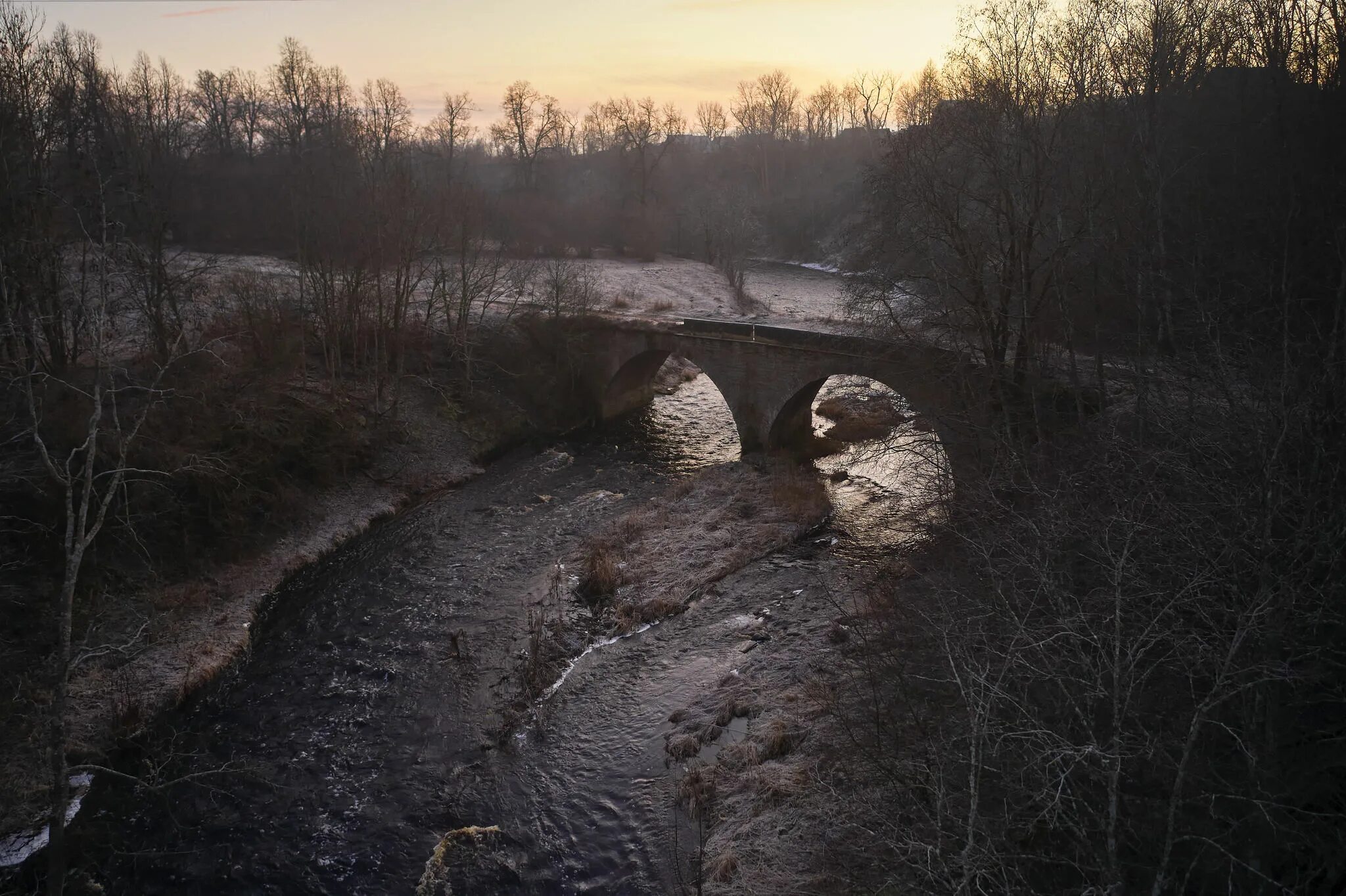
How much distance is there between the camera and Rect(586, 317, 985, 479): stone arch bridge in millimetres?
19422

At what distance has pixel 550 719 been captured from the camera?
539 inches

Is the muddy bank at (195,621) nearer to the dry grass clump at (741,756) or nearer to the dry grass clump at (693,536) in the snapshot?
the dry grass clump at (693,536)

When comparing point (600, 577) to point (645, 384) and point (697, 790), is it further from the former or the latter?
point (645, 384)

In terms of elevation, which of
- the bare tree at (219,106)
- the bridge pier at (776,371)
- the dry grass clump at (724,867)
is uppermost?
the bare tree at (219,106)

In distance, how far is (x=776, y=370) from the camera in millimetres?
26062

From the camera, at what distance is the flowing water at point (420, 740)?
35.4 ft

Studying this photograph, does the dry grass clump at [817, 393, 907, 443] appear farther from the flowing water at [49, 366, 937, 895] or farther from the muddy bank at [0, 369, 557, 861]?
the muddy bank at [0, 369, 557, 861]

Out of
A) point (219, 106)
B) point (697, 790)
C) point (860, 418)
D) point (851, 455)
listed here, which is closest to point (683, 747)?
point (697, 790)

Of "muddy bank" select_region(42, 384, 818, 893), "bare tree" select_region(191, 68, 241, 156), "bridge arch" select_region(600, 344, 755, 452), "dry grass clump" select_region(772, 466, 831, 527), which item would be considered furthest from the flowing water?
"bare tree" select_region(191, 68, 241, 156)

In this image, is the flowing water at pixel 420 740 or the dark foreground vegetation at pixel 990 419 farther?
the flowing water at pixel 420 740

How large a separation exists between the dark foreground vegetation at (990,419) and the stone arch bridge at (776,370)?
776 millimetres

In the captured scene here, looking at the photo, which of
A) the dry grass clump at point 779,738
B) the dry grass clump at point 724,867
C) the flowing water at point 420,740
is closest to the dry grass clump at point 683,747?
the flowing water at point 420,740

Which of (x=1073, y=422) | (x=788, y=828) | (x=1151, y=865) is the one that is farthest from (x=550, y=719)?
(x=1073, y=422)

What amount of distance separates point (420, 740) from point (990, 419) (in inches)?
517
